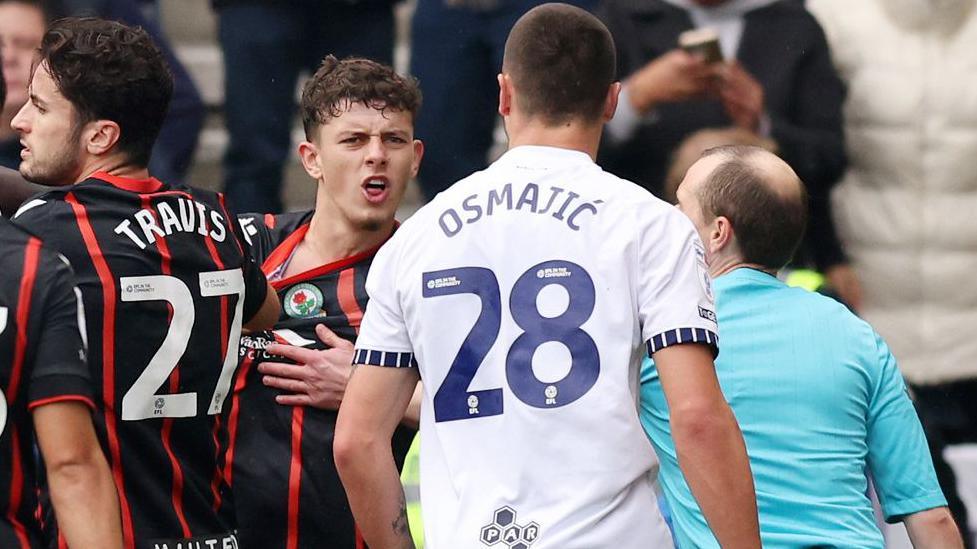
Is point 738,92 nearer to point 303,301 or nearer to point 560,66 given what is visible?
point 303,301

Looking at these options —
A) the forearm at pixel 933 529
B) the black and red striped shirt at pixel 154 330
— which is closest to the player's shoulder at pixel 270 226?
the black and red striped shirt at pixel 154 330

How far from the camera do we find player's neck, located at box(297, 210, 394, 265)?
4.69m

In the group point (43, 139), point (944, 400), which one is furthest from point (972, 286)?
point (43, 139)

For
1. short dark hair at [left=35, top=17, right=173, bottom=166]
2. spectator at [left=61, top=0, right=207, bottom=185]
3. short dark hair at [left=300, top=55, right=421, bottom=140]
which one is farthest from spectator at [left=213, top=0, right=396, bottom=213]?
short dark hair at [left=35, top=17, right=173, bottom=166]

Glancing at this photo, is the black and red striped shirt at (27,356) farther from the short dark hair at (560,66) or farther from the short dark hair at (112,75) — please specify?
the short dark hair at (560,66)

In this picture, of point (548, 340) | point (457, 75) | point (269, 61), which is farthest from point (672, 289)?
point (269, 61)

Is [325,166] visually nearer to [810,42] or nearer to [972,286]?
[810,42]

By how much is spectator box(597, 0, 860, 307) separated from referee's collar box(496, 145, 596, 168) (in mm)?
2688

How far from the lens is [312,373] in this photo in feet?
14.5

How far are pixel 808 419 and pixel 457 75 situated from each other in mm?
3334

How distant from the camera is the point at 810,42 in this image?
6.55m

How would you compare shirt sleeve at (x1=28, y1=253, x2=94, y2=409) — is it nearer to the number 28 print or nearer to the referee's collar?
the number 28 print

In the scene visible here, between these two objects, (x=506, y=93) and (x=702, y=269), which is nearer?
(x=702, y=269)

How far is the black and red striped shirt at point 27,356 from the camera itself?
11.5ft
